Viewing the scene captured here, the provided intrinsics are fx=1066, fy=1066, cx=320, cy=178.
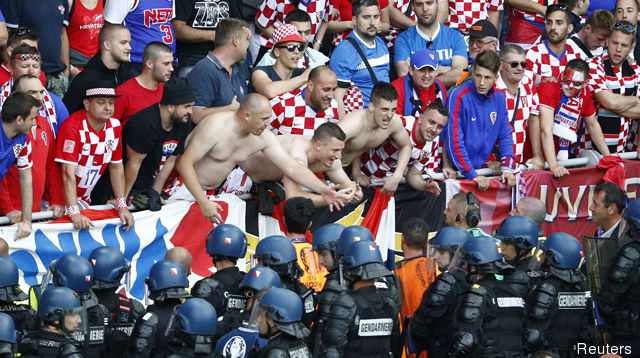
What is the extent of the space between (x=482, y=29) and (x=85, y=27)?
17.2ft

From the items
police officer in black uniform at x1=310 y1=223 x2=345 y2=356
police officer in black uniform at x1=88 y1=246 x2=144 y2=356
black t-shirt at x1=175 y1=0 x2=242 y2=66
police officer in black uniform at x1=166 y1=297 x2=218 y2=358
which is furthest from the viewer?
black t-shirt at x1=175 y1=0 x2=242 y2=66

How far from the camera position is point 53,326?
7.58 metres

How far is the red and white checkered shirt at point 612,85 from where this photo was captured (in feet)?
47.2

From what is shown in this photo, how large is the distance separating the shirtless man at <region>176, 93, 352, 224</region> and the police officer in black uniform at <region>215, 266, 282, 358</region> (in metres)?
2.89

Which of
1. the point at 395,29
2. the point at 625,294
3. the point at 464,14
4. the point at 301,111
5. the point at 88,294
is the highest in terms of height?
the point at 464,14

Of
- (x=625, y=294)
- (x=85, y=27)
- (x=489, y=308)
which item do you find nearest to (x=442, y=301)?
(x=489, y=308)

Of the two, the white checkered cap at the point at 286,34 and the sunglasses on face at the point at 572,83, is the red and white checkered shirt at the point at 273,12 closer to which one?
the white checkered cap at the point at 286,34

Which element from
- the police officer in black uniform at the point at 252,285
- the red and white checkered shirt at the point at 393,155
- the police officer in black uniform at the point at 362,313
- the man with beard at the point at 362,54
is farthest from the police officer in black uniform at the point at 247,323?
the man with beard at the point at 362,54

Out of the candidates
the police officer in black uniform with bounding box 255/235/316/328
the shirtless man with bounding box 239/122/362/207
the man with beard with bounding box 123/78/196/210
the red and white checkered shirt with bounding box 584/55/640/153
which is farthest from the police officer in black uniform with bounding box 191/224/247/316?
the red and white checkered shirt with bounding box 584/55/640/153

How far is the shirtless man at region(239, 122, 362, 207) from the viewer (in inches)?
458

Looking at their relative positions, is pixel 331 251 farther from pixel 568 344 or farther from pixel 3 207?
pixel 3 207

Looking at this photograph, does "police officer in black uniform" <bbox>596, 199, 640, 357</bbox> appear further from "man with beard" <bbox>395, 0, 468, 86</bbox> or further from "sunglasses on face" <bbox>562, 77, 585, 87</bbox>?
"man with beard" <bbox>395, 0, 468, 86</bbox>

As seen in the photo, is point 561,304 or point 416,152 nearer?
point 561,304

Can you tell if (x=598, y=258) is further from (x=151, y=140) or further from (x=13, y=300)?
(x=13, y=300)
